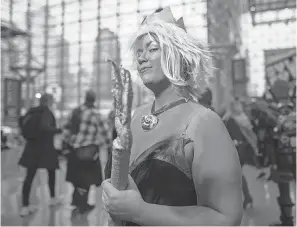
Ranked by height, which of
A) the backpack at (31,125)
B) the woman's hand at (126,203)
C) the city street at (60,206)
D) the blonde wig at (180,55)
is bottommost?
the city street at (60,206)

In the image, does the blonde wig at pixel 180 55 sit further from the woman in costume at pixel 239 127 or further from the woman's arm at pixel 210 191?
the woman in costume at pixel 239 127

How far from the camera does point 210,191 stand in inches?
21.8

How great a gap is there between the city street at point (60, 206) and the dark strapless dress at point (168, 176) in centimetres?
247

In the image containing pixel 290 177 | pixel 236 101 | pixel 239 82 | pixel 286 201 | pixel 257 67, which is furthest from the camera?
pixel 257 67

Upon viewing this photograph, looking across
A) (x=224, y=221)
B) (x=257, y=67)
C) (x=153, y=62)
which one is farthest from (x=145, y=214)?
(x=257, y=67)

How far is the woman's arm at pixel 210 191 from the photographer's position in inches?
21.6

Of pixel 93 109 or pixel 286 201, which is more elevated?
pixel 93 109

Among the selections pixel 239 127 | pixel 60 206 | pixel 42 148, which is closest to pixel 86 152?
pixel 42 148

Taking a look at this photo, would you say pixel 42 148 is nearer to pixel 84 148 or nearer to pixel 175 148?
pixel 84 148

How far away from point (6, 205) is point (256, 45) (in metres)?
14.3

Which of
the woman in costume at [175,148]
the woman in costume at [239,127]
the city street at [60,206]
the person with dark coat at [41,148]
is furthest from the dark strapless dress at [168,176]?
the person with dark coat at [41,148]

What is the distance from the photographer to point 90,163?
3174 millimetres

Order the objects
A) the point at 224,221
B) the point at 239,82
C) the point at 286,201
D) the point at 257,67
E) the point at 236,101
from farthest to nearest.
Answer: the point at 257,67
the point at 239,82
the point at 236,101
the point at 286,201
the point at 224,221

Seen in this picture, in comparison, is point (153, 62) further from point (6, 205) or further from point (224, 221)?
point (6, 205)
